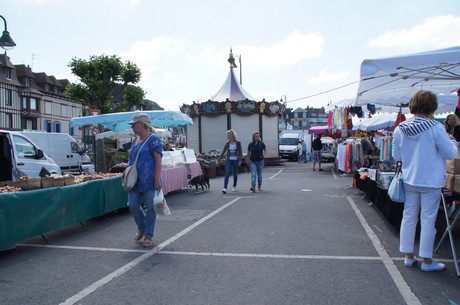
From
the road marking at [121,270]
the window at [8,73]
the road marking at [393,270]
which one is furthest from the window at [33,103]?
the road marking at [393,270]

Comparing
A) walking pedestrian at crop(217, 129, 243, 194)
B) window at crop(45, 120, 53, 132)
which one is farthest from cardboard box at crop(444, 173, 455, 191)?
window at crop(45, 120, 53, 132)

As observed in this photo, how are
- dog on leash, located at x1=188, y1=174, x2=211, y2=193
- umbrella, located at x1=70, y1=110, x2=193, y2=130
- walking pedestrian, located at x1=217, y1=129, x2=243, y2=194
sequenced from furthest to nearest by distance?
1. umbrella, located at x1=70, y1=110, x2=193, y2=130
2. dog on leash, located at x1=188, y1=174, x2=211, y2=193
3. walking pedestrian, located at x1=217, y1=129, x2=243, y2=194

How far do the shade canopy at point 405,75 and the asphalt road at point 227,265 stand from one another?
105 inches

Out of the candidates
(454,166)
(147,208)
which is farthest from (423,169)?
(147,208)

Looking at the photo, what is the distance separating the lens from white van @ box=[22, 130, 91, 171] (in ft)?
60.5

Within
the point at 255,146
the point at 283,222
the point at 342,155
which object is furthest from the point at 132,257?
the point at 342,155

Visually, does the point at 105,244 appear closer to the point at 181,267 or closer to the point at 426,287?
the point at 181,267

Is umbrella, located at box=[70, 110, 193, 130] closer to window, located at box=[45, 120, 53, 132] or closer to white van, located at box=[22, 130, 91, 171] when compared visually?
white van, located at box=[22, 130, 91, 171]

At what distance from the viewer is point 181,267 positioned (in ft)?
14.6

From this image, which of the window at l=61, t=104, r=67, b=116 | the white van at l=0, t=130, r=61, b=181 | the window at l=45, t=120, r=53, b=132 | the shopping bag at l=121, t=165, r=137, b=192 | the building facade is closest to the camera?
the shopping bag at l=121, t=165, r=137, b=192

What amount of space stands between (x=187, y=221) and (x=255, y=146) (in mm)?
4716

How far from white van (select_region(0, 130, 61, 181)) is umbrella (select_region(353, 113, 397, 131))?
11.6 meters

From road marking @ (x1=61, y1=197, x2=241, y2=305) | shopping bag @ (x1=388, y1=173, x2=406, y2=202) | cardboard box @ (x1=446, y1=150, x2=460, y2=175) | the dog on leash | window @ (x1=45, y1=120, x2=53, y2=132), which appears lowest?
road marking @ (x1=61, y1=197, x2=241, y2=305)

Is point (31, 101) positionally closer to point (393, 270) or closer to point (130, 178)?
point (130, 178)
